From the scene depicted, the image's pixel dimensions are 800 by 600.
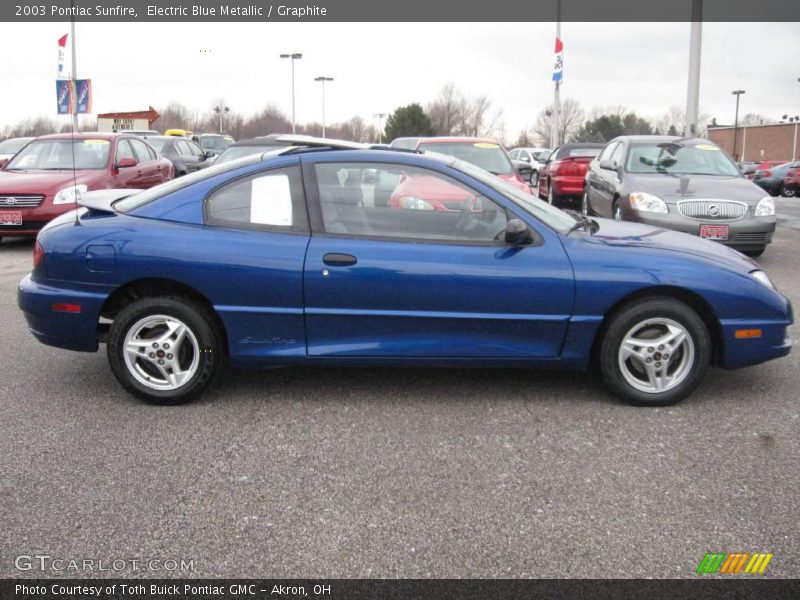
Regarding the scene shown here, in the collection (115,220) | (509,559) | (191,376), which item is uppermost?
(115,220)

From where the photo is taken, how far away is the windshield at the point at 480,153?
1050cm

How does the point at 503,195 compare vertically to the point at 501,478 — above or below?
above

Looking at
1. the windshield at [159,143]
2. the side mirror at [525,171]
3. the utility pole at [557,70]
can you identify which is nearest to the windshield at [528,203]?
the side mirror at [525,171]

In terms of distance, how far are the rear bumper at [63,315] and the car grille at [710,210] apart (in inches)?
267

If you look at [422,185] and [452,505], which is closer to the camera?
[452,505]

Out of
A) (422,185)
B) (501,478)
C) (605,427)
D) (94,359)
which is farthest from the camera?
(94,359)

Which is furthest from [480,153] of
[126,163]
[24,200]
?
[24,200]

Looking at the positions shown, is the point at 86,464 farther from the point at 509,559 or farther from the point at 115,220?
the point at 509,559

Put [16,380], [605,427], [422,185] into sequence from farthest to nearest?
1. [16,380]
2. [422,185]
3. [605,427]

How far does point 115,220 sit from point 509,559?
3006mm

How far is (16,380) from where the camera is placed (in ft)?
16.1

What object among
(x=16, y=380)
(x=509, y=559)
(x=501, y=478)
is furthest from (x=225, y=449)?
(x=16, y=380)

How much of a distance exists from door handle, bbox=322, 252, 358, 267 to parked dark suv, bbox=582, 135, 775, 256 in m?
5.66

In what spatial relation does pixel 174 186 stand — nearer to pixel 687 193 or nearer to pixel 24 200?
pixel 687 193
